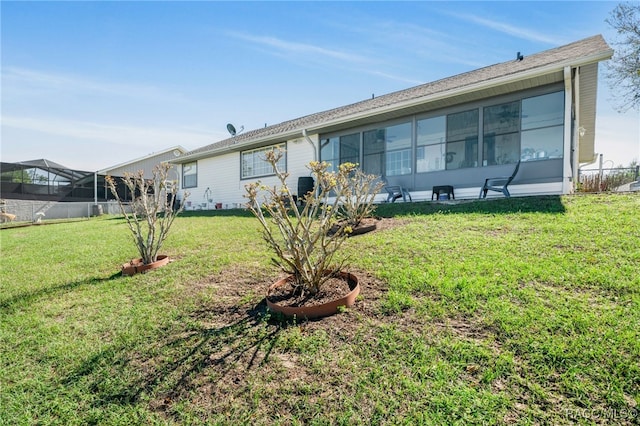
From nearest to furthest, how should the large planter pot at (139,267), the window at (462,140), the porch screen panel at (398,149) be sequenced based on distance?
the large planter pot at (139,267) < the window at (462,140) < the porch screen panel at (398,149)

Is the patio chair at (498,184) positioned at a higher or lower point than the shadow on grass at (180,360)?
higher

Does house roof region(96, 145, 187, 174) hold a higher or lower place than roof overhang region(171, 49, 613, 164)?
higher

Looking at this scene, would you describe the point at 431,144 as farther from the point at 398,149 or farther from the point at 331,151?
the point at 331,151

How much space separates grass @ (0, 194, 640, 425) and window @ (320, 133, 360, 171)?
645 cm

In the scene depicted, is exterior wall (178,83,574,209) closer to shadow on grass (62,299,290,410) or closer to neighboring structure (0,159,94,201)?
shadow on grass (62,299,290,410)

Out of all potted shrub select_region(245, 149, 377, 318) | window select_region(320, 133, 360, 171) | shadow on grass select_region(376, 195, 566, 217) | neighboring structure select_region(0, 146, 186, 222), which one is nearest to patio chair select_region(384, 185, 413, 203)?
shadow on grass select_region(376, 195, 566, 217)

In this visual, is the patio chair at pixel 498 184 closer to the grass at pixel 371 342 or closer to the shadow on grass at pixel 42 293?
the grass at pixel 371 342

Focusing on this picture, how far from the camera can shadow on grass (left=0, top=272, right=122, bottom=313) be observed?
3854 millimetres

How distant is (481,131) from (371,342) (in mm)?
7469

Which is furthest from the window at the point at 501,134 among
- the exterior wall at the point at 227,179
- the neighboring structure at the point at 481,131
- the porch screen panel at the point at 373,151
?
the exterior wall at the point at 227,179

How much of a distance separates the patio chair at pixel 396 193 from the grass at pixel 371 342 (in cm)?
461

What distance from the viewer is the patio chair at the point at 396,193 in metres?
8.98

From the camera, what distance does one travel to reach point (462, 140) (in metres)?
8.36

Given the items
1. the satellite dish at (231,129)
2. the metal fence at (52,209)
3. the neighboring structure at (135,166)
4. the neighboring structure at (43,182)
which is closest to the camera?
the metal fence at (52,209)
